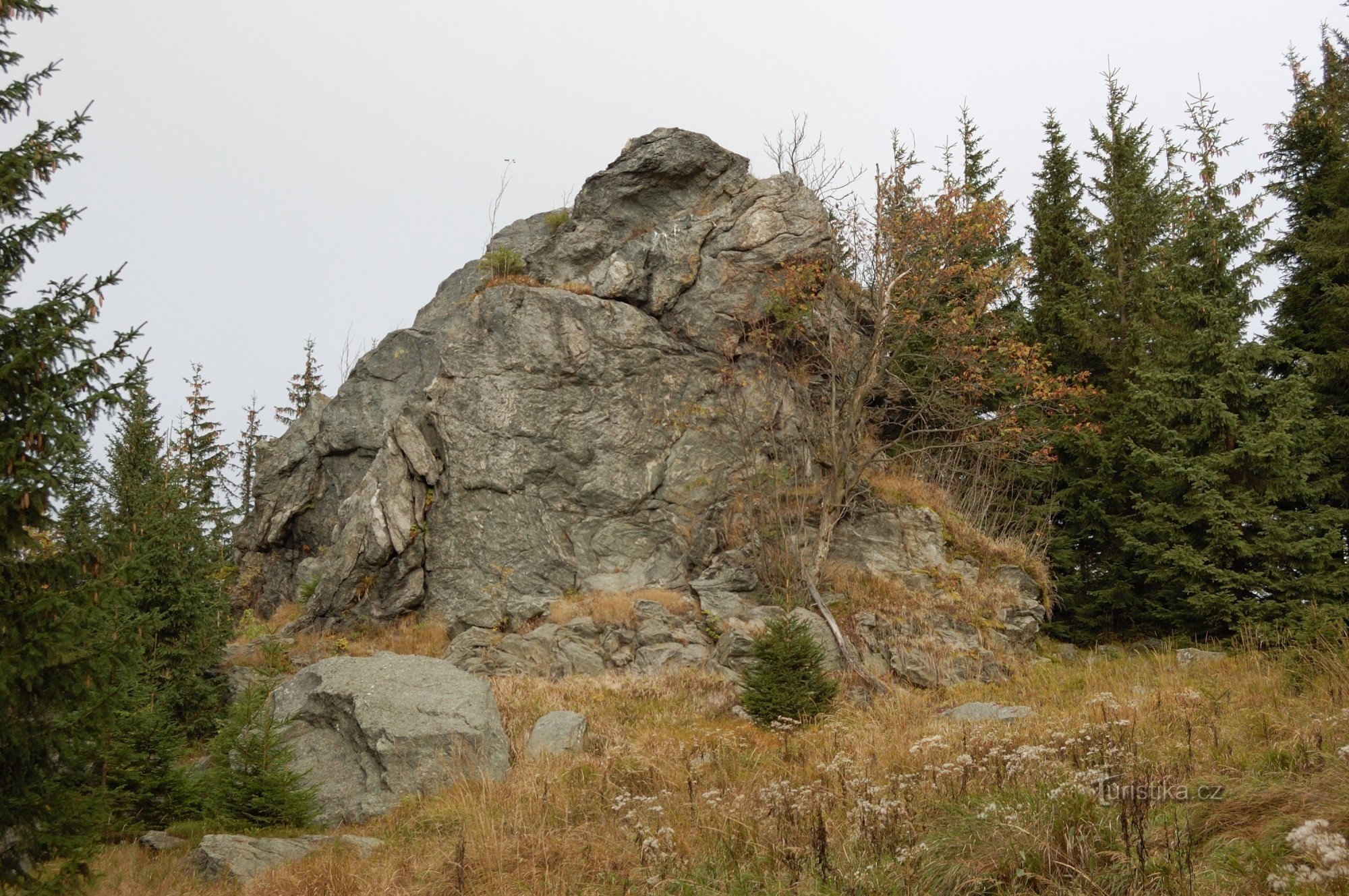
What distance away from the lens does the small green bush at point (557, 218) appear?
76.3ft

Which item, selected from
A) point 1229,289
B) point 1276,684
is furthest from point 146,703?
point 1229,289

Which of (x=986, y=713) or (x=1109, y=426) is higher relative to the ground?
(x=1109, y=426)

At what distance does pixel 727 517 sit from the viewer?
18266 mm

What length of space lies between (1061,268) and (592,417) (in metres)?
14.4

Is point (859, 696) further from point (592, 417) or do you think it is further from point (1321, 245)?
point (1321, 245)

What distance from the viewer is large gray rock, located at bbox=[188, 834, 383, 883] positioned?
22.2 ft

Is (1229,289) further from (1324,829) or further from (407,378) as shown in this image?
(407,378)

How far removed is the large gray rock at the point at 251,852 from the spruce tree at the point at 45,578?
93cm

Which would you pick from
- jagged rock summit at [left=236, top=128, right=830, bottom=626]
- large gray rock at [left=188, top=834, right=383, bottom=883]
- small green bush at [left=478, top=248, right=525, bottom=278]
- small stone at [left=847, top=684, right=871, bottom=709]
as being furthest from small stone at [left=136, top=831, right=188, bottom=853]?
small green bush at [left=478, top=248, right=525, bottom=278]

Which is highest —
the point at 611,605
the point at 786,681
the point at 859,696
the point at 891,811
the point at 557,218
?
the point at 557,218

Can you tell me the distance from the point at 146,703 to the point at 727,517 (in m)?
11.2

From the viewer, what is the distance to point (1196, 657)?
1259 cm

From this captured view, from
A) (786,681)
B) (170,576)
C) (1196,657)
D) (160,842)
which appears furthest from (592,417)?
(1196,657)

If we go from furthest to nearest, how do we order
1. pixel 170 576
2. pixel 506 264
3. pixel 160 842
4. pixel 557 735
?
pixel 506 264, pixel 170 576, pixel 557 735, pixel 160 842
